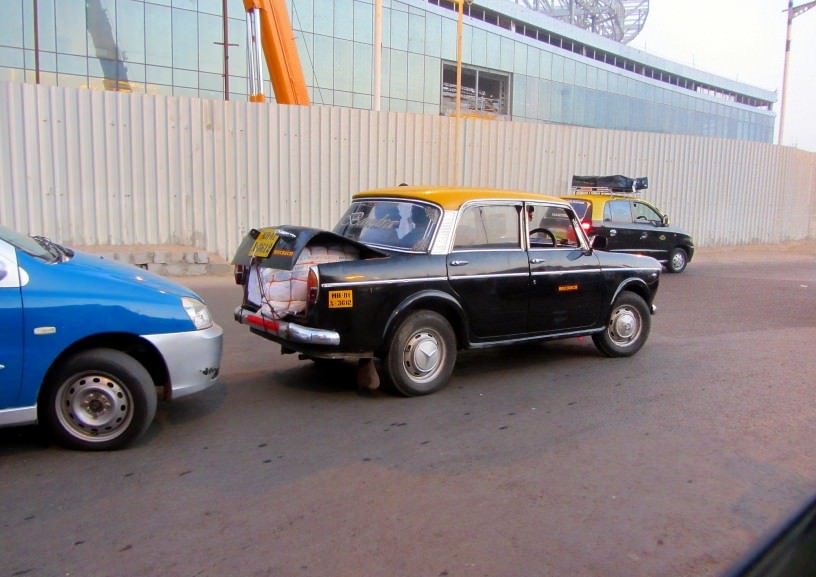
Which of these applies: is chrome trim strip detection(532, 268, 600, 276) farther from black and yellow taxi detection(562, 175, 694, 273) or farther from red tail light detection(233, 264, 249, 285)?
black and yellow taxi detection(562, 175, 694, 273)

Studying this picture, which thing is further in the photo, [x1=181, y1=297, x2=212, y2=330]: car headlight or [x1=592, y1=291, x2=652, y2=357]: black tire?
[x1=592, y1=291, x2=652, y2=357]: black tire

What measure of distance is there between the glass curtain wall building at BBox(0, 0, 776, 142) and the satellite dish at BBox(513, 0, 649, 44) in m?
3.16

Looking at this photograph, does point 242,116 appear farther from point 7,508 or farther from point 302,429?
point 7,508

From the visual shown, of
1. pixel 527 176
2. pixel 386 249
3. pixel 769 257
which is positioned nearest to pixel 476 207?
pixel 386 249

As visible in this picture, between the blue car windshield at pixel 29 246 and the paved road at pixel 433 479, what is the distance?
1.23m

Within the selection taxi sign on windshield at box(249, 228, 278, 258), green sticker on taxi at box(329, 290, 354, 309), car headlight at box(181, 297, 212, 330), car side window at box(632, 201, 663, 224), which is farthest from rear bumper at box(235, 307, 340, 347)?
car side window at box(632, 201, 663, 224)

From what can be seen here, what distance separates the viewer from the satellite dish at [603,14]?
50.2m

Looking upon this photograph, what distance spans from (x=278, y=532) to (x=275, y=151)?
1129cm

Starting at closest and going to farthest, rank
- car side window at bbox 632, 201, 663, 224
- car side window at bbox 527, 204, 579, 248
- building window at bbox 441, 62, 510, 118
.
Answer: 1. car side window at bbox 527, 204, 579, 248
2. car side window at bbox 632, 201, 663, 224
3. building window at bbox 441, 62, 510, 118

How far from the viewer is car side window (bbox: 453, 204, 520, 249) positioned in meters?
5.99

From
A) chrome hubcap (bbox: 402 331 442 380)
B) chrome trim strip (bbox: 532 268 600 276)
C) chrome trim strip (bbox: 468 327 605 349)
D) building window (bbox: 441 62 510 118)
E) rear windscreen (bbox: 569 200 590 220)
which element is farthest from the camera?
building window (bbox: 441 62 510 118)

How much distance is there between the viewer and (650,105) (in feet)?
174

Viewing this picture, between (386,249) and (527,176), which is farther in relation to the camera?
(527,176)

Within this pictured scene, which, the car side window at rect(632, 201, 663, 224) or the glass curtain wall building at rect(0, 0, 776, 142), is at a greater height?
the glass curtain wall building at rect(0, 0, 776, 142)
